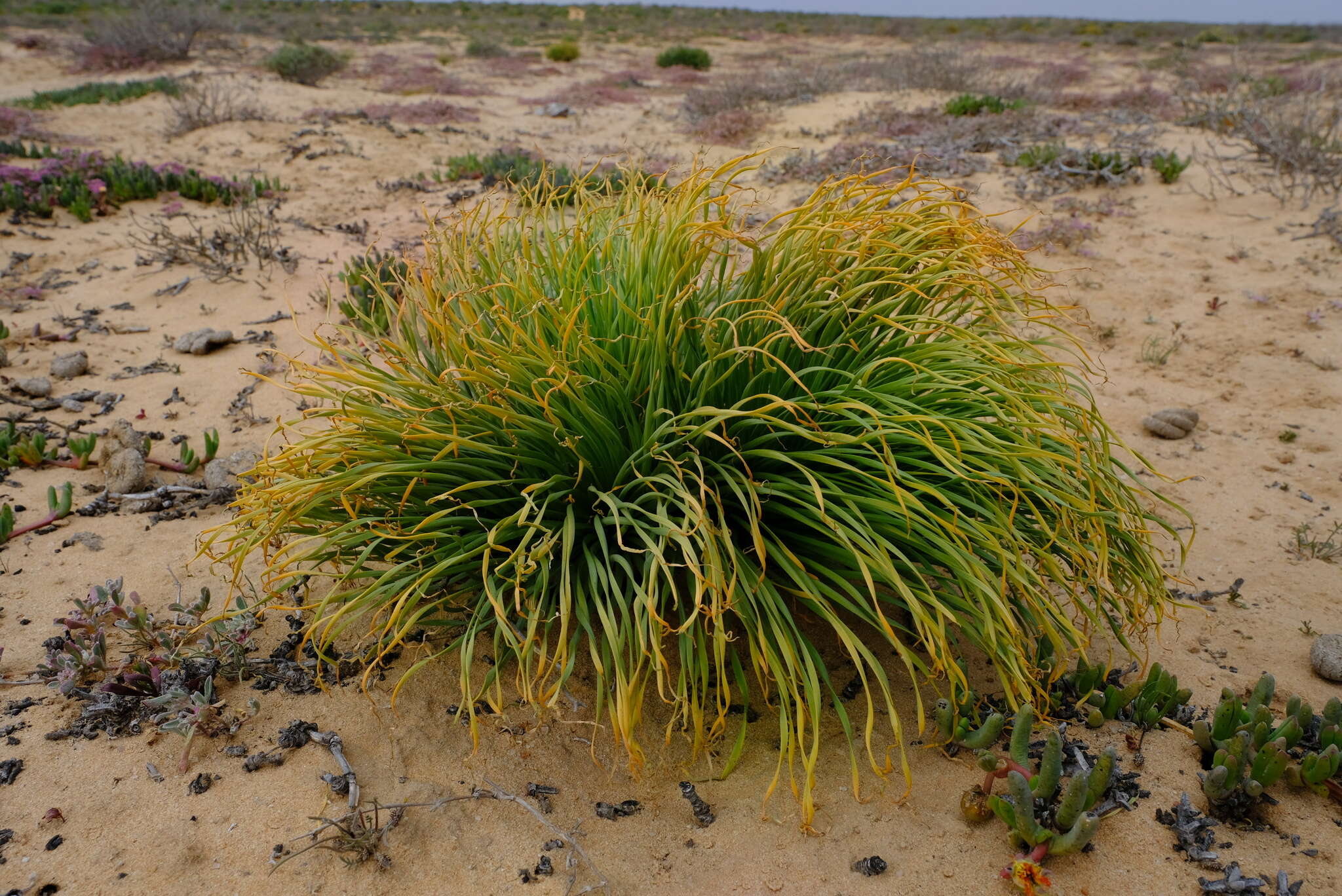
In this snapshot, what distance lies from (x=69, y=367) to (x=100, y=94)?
1154cm

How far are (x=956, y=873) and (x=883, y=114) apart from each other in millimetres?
10609

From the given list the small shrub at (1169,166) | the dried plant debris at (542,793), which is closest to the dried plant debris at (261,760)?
the dried plant debris at (542,793)

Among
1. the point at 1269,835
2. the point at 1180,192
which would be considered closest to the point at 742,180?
the point at 1180,192

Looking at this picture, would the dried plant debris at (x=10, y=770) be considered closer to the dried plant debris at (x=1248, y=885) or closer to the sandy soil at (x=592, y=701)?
the sandy soil at (x=592, y=701)

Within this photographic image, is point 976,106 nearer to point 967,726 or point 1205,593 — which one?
point 1205,593

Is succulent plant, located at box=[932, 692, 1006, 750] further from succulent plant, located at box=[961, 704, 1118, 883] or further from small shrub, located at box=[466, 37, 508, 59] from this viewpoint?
small shrub, located at box=[466, 37, 508, 59]

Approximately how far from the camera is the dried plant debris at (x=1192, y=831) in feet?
6.17

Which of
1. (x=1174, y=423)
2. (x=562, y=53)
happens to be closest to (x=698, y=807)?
(x=1174, y=423)

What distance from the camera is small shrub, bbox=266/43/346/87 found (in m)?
15.7

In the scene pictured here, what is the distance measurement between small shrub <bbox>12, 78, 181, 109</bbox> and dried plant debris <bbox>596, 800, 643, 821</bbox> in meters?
14.1

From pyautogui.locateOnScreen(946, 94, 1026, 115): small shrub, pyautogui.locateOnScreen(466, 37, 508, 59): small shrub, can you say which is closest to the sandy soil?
pyautogui.locateOnScreen(946, 94, 1026, 115): small shrub

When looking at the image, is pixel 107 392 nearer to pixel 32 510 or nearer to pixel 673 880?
pixel 32 510

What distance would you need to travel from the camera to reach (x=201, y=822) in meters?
2.04

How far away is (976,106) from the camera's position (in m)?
10.6
